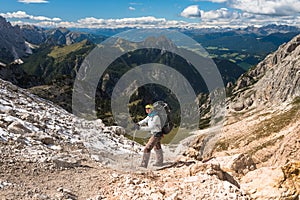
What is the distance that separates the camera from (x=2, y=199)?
10.8m

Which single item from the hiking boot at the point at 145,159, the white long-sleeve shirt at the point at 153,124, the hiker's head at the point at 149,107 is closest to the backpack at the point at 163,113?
the hiker's head at the point at 149,107

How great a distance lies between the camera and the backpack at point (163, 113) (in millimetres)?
17609

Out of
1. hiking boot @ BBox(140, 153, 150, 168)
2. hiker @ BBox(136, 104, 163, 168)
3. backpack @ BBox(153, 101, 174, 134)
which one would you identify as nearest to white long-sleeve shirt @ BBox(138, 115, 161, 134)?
hiker @ BBox(136, 104, 163, 168)

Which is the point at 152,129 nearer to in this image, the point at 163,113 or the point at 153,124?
the point at 153,124

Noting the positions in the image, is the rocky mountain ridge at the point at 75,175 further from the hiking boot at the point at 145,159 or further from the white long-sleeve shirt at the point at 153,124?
the white long-sleeve shirt at the point at 153,124

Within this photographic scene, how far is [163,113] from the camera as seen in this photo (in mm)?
17922

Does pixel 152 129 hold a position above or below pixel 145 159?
above

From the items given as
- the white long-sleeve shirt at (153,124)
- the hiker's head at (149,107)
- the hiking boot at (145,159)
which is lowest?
the hiking boot at (145,159)

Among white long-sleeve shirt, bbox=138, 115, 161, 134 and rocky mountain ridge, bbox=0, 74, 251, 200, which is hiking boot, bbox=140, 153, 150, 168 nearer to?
rocky mountain ridge, bbox=0, 74, 251, 200

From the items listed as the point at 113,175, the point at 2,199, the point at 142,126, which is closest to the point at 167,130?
the point at 142,126

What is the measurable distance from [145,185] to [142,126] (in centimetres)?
604

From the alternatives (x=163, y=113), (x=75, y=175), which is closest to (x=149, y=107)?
(x=163, y=113)

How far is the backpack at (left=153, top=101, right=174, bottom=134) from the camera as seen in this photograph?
17.6 m

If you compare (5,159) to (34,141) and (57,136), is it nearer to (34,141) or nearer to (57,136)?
(34,141)
